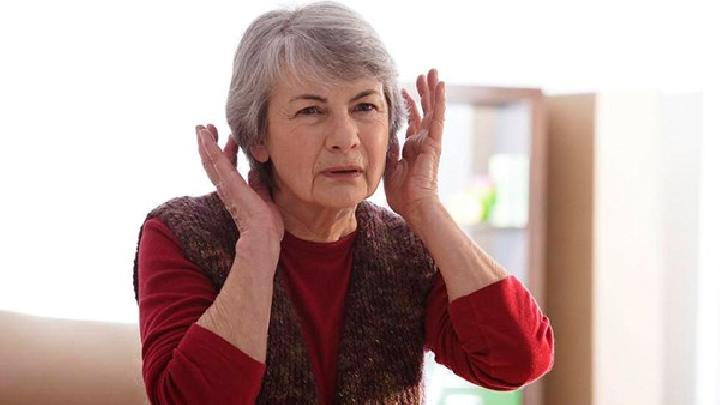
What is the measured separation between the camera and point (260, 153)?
1.61 metres

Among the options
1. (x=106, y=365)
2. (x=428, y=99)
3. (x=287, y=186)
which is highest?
(x=428, y=99)

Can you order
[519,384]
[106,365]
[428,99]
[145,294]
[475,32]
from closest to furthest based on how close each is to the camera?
[145,294] < [519,384] < [428,99] < [106,365] < [475,32]

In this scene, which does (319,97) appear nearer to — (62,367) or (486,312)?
(486,312)

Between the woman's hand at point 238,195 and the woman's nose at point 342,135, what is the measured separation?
15 cm

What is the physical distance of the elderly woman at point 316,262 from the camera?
145 centimetres

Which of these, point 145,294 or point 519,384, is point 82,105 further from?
point 519,384

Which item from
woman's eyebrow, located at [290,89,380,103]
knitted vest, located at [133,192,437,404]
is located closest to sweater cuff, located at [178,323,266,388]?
knitted vest, located at [133,192,437,404]

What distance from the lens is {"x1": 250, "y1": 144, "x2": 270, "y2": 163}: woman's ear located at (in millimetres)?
1607

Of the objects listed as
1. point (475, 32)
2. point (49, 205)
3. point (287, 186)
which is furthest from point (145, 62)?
point (287, 186)

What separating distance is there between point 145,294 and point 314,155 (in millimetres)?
339

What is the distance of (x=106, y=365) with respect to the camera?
187 cm

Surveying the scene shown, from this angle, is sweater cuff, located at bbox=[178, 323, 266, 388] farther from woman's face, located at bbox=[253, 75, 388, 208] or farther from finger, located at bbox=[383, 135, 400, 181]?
finger, located at bbox=[383, 135, 400, 181]

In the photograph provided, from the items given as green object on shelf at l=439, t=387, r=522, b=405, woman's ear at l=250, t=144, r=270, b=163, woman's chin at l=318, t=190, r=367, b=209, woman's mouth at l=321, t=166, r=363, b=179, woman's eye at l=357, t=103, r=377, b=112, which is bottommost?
green object on shelf at l=439, t=387, r=522, b=405

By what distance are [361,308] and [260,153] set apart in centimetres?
31
